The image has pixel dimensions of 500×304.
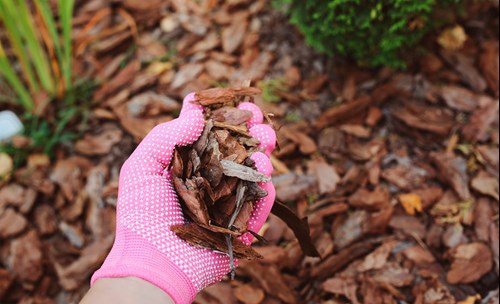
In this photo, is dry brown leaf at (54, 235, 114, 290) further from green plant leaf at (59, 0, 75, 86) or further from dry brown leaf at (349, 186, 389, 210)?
dry brown leaf at (349, 186, 389, 210)

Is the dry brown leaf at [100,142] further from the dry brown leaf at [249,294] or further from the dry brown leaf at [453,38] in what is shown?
the dry brown leaf at [453,38]

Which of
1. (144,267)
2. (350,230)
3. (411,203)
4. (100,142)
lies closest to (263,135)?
(144,267)

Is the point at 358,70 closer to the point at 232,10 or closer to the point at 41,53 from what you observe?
the point at 232,10

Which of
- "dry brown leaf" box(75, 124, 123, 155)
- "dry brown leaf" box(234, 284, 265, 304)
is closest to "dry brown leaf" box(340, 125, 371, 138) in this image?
"dry brown leaf" box(234, 284, 265, 304)

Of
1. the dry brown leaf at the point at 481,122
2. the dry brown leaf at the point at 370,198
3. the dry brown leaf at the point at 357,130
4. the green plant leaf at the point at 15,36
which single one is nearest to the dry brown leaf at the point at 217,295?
the dry brown leaf at the point at 370,198

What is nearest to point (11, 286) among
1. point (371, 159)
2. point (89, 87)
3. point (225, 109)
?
point (89, 87)

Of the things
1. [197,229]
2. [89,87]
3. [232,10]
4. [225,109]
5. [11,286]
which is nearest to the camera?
[197,229]

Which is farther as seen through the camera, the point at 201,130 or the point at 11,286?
the point at 11,286
